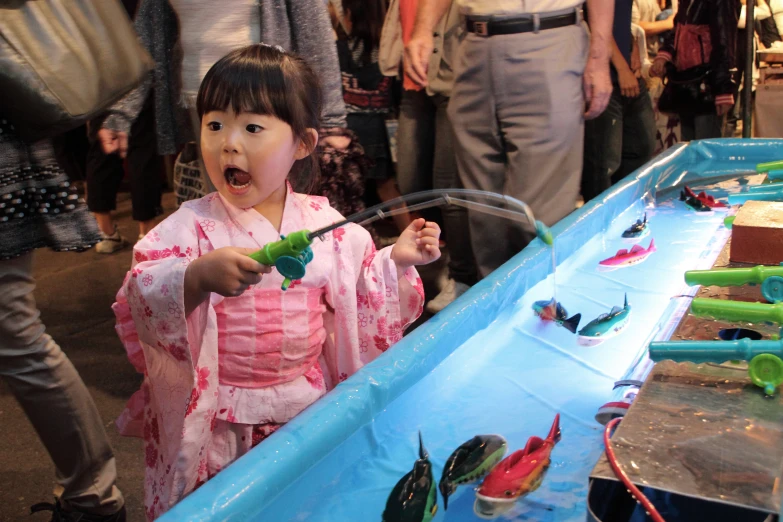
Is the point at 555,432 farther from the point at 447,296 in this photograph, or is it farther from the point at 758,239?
the point at 447,296

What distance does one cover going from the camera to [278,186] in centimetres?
150

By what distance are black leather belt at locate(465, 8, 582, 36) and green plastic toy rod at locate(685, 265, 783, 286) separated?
1261mm

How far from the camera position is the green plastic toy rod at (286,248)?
3.66 ft

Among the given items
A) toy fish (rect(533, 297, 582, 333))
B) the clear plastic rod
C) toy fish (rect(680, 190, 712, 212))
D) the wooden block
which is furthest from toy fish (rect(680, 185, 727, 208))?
toy fish (rect(533, 297, 582, 333))

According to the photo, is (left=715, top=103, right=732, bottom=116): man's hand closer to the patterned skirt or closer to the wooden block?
the wooden block

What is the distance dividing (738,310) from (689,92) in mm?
3221

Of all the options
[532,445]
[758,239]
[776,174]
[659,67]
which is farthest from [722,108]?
[532,445]

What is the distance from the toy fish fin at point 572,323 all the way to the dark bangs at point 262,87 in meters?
0.74

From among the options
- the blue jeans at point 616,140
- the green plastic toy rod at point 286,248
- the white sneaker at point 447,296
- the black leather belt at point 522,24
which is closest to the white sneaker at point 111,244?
the white sneaker at point 447,296

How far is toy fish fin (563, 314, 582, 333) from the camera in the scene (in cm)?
178

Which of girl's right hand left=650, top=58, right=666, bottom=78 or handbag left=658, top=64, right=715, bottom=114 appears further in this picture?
girl's right hand left=650, top=58, right=666, bottom=78

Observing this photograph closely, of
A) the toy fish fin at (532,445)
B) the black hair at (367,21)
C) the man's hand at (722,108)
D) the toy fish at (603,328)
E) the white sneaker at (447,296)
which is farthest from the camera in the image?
the man's hand at (722,108)

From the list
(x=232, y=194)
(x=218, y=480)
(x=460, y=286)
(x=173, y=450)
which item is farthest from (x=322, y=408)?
(x=460, y=286)

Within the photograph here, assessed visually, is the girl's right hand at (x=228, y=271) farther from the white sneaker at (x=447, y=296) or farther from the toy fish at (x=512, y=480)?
the white sneaker at (x=447, y=296)
